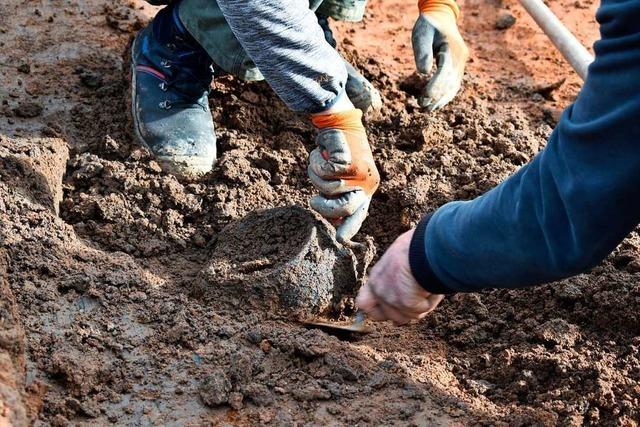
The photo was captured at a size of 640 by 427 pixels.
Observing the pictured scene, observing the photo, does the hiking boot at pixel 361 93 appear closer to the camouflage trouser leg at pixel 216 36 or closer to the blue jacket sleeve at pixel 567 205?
the camouflage trouser leg at pixel 216 36

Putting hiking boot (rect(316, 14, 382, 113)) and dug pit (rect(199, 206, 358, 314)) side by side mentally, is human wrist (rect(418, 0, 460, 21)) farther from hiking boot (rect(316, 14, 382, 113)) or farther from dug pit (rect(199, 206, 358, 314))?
dug pit (rect(199, 206, 358, 314))

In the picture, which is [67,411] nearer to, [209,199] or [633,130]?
[209,199]

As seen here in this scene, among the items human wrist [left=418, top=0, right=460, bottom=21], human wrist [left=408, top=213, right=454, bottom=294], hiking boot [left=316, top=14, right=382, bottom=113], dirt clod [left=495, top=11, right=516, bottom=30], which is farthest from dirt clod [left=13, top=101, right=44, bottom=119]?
dirt clod [left=495, top=11, right=516, bottom=30]

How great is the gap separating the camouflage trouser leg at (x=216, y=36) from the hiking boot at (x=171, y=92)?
4.6 inches

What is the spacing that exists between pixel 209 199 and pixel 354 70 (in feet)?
2.77

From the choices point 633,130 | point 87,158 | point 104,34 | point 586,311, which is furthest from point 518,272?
point 104,34

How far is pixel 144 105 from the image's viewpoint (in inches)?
131

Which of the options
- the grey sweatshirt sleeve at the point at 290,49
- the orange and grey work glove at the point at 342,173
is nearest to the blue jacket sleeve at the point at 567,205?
the orange and grey work glove at the point at 342,173

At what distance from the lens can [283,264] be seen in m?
2.76

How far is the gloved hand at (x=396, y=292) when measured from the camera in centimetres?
216

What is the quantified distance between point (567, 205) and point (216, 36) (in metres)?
1.66

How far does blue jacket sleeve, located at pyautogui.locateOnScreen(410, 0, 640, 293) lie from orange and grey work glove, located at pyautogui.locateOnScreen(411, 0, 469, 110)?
5.01 ft

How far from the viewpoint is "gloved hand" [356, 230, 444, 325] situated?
216 centimetres

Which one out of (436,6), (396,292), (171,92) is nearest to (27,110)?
(171,92)
